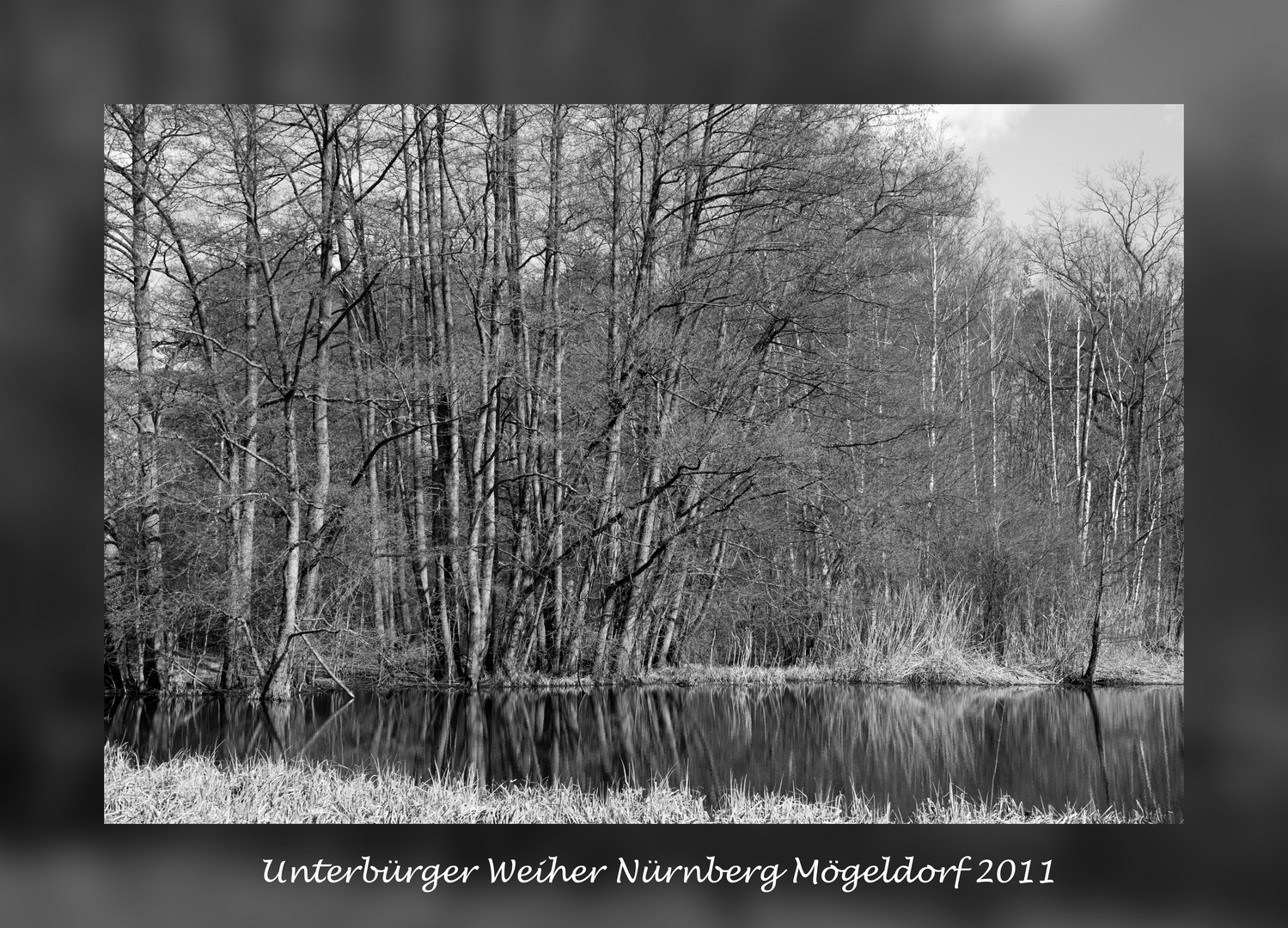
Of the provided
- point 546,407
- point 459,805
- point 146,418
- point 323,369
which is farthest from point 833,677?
point 146,418

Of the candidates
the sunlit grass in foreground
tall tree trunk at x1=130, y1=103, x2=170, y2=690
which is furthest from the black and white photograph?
the sunlit grass in foreground

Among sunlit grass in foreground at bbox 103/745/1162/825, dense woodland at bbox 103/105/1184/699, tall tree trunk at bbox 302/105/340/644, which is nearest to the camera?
sunlit grass in foreground at bbox 103/745/1162/825

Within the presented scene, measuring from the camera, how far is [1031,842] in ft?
18.2

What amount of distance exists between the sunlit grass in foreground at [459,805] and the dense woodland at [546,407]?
4.35m

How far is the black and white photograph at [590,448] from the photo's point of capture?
37.8ft

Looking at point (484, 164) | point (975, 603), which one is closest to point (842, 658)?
point (975, 603)

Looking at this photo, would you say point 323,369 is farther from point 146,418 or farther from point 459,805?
point 459,805

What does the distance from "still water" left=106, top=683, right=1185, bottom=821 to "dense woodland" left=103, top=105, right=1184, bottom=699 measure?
1.03 metres

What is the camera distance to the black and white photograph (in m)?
11.5

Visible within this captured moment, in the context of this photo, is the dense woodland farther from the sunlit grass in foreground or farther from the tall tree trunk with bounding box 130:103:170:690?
the sunlit grass in foreground

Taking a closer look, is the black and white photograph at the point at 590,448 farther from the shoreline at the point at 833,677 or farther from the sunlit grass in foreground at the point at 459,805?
the sunlit grass in foreground at the point at 459,805

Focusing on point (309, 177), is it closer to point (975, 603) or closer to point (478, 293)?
point (478, 293)

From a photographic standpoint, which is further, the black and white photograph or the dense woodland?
the dense woodland

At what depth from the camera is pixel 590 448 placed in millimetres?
13359
